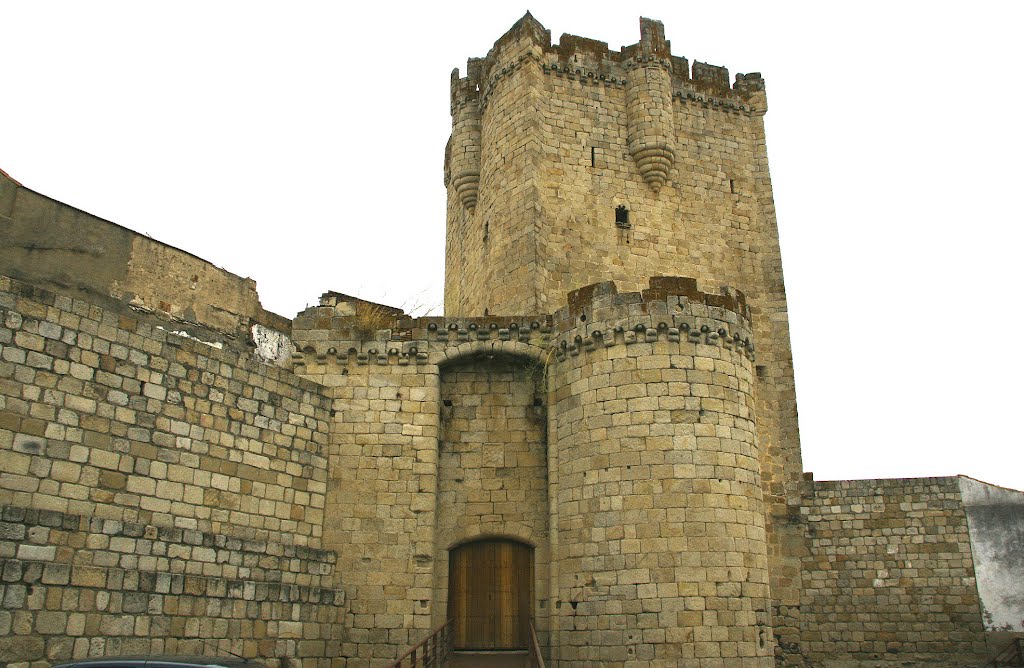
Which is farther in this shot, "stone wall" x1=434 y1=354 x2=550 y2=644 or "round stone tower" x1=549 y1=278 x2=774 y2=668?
"stone wall" x1=434 y1=354 x2=550 y2=644

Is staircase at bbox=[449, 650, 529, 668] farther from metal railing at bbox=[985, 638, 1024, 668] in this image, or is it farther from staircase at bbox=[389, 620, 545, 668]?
metal railing at bbox=[985, 638, 1024, 668]

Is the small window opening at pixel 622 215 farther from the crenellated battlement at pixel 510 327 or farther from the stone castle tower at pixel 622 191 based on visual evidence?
the crenellated battlement at pixel 510 327

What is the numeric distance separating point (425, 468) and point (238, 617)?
345cm

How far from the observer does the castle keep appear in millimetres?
9703

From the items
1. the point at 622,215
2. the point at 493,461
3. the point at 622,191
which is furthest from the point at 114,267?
the point at 622,191

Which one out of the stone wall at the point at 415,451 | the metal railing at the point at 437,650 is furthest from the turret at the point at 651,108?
the metal railing at the point at 437,650

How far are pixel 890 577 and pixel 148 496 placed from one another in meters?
12.9

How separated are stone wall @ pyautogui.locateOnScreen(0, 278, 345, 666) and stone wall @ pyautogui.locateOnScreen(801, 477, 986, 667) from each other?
9.13m

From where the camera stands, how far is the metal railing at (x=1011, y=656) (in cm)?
1522

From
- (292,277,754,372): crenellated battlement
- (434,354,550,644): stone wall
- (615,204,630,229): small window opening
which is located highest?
(615,204,630,229): small window opening

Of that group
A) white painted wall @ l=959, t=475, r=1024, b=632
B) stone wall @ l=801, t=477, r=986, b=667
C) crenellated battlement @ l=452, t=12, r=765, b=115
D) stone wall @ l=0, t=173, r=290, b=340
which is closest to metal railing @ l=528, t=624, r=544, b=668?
stone wall @ l=0, t=173, r=290, b=340

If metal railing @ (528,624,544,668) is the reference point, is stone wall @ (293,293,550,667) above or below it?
above

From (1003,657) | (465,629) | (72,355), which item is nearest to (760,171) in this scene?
(1003,657)

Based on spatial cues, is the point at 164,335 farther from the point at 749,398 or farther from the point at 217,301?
the point at 749,398
